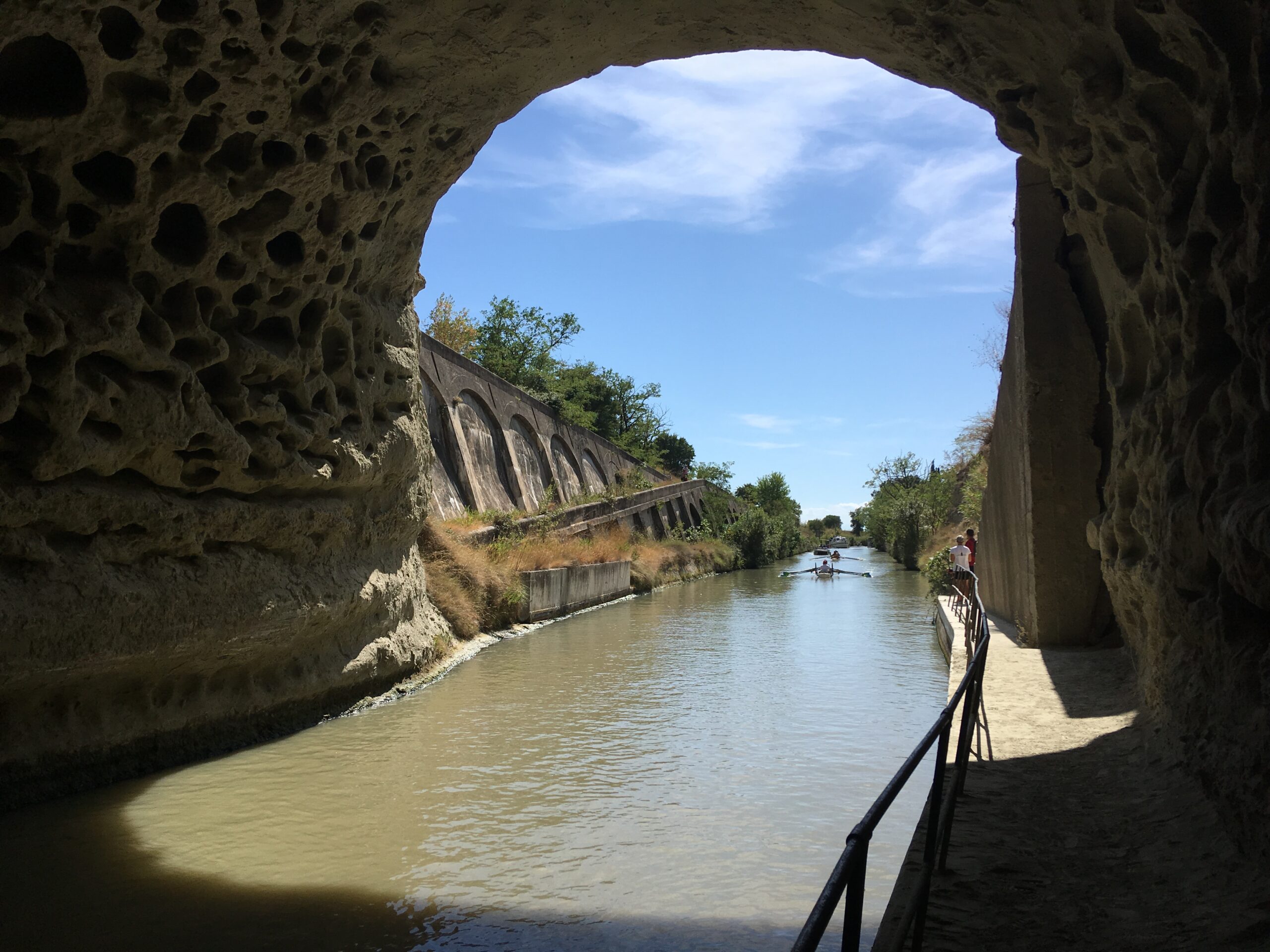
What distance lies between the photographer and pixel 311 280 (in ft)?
28.5

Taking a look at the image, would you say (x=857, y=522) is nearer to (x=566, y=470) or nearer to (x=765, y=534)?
(x=765, y=534)

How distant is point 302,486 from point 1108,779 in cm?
742

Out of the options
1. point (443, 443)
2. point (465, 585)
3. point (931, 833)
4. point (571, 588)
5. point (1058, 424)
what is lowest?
point (931, 833)

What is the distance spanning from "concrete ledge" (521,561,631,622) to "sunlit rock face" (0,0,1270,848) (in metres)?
8.23

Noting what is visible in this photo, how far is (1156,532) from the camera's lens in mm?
5992

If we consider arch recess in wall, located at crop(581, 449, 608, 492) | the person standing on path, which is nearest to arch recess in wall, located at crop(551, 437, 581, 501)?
arch recess in wall, located at crop(581, 449, 608, 492)

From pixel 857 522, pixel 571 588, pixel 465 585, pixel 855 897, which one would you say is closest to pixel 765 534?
pixel 571 588

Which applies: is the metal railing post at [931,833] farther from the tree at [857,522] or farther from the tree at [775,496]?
the tree at [857,522]

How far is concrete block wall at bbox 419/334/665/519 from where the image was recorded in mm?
21172

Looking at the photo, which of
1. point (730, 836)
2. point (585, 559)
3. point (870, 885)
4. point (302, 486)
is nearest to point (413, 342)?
point (302, 486)

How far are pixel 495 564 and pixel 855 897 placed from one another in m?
15.4

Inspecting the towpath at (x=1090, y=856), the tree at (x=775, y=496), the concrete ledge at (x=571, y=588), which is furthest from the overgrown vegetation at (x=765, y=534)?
the towpath at (x=1090, y=856)

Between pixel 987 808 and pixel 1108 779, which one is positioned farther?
pixel 1108 779

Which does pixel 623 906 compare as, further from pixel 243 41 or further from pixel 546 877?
pixel 243 41
